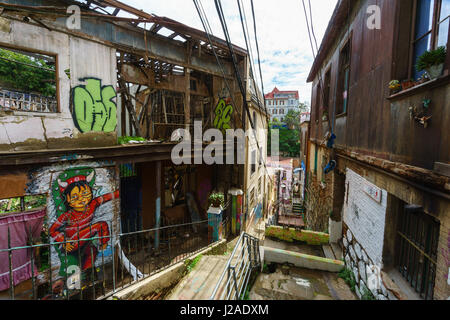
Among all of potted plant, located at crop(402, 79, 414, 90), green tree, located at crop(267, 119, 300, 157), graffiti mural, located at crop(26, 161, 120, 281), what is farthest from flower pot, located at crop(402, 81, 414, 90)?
green tree, located at crop(267, 119, 300, 157)

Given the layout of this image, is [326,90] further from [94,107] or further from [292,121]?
[292,121]

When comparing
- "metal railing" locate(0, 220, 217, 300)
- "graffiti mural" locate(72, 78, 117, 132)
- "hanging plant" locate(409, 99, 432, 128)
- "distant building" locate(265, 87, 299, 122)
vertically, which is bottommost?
"metal railing" locate(0, 220, 217, 300)

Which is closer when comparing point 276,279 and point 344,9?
point 276,279

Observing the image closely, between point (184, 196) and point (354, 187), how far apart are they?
8131 mm

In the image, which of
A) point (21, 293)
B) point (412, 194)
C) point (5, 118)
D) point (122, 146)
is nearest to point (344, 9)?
point (412, 194)

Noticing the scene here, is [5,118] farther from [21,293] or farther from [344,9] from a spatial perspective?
[344,9]

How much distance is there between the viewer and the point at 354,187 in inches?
223

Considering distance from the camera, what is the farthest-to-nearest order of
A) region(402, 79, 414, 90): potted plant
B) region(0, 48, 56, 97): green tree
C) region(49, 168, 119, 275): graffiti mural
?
region(0, 48, 56, 97): green tree, region(49, 168, 119, 275): graffiti mural, region(402, 79, 414, 90): potted plant

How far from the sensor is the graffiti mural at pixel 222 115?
10570 mm

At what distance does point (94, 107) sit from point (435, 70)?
7.43 m

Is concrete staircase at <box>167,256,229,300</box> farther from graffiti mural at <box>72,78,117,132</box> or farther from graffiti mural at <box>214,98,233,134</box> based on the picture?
graffiti mural at <box>214,98,233,134</box>

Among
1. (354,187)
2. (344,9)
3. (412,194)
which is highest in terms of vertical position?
(344,9)

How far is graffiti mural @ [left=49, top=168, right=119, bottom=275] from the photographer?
552 centimetres

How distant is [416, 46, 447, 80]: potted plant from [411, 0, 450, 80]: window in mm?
348
